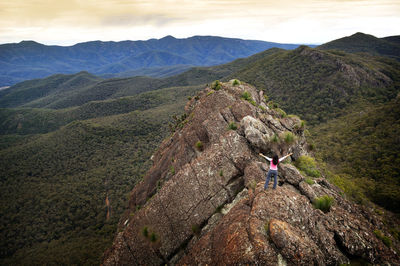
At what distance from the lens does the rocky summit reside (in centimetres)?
1037

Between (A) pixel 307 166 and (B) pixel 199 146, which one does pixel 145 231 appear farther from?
(A) pixel 307 166

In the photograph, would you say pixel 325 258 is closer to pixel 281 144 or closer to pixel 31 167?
pixel 281 144

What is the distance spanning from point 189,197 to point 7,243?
102 meters

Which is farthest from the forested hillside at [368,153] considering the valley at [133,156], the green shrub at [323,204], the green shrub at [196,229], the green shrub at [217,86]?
the green shrub at [196,229]

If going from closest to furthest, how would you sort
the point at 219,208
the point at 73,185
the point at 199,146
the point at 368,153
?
1. the point at 219,208
2. the point at 199,146
3. the point at 368,153
4. the point at 73,185

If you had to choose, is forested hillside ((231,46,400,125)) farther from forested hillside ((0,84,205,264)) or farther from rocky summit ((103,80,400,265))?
rocky summit ((103,80,400,265))

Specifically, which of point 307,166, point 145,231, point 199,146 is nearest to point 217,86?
point 199,146

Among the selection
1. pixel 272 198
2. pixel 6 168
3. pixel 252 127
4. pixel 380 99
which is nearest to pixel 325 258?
pixel 272 198

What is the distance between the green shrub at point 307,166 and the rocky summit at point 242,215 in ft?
3.02

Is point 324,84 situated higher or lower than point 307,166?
lower

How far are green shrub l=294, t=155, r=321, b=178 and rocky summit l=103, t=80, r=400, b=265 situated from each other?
0.92m

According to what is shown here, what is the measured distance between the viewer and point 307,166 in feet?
63.9

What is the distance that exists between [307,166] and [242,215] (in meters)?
11.7

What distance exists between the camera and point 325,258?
1035 cm
